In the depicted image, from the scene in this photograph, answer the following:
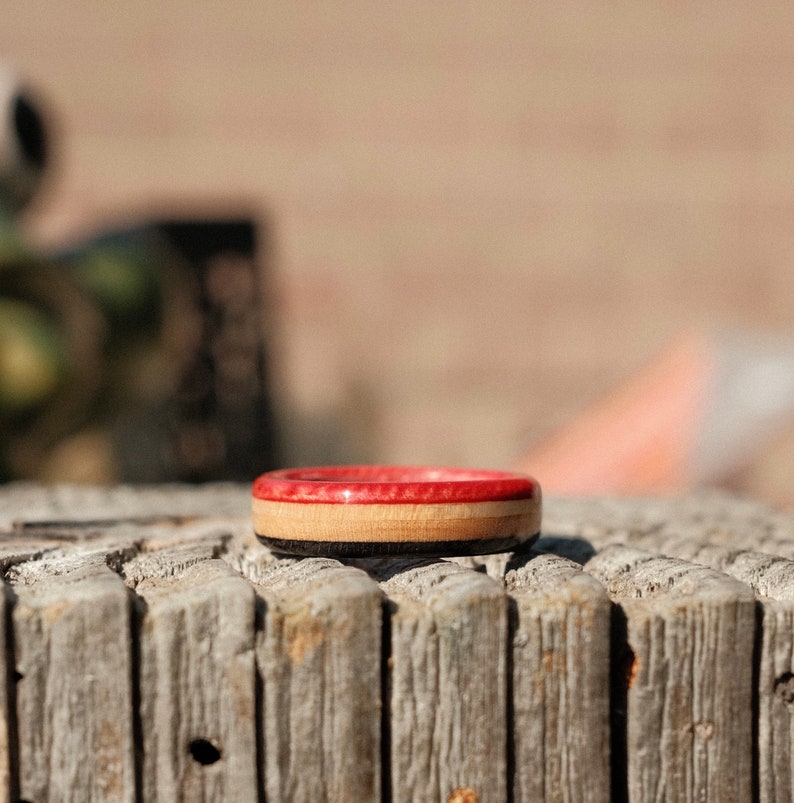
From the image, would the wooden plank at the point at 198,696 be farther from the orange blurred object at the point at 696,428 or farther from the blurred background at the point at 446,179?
the blurred background at the point at 446,179

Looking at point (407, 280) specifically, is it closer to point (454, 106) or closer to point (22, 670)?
point (454, 106)

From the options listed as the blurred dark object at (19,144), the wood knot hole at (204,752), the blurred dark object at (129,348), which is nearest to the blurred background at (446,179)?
the blurred dark object at (129,348)

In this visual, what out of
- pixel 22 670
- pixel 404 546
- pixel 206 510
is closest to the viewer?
pixel 22 670

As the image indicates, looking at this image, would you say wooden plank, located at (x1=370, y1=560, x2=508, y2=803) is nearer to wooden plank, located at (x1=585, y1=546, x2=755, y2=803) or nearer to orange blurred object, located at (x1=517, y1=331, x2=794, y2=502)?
wooden plank, located at (x1=585, y1=546, x2=755, y2=803)

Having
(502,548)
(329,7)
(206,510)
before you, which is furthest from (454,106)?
(502,548)

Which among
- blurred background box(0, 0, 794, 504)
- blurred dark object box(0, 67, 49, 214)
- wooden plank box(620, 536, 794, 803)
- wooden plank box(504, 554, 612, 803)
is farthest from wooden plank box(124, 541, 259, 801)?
blurred background box(0, 0, 794, 504)

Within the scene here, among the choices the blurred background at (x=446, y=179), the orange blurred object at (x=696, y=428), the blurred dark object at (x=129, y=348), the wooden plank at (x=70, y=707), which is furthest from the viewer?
the blurred background at (x=446, y=179)

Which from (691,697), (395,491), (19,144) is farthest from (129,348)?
(691,697)
